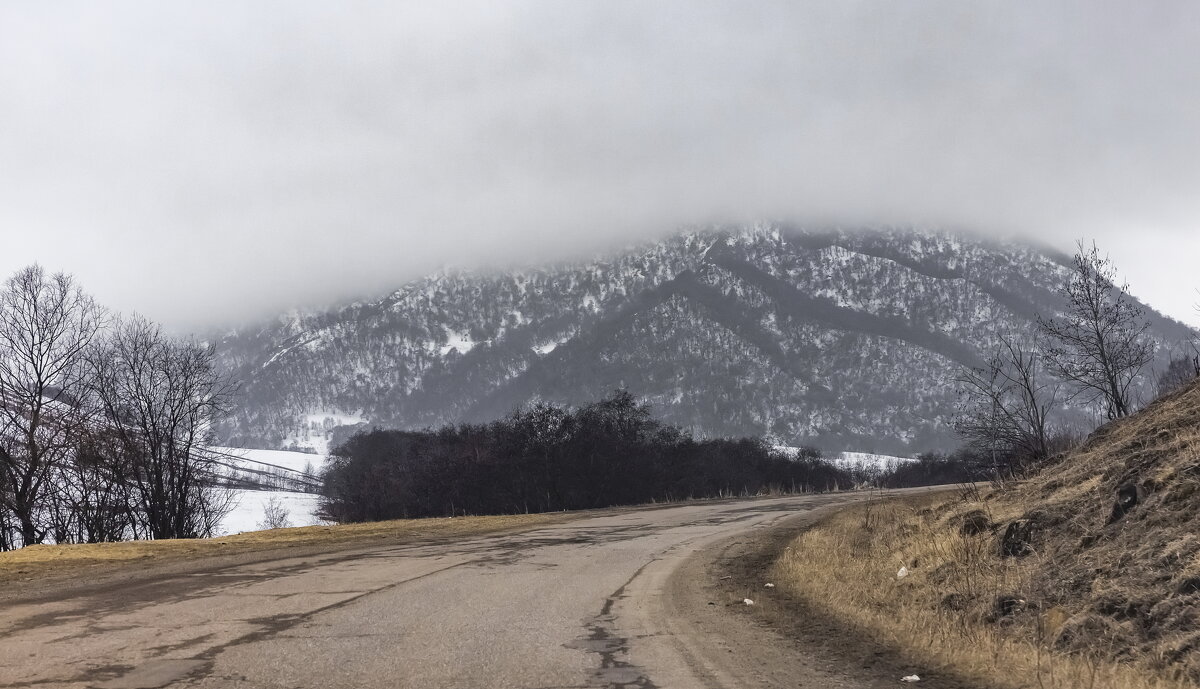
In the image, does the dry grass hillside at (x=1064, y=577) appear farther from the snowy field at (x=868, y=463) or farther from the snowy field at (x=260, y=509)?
the snowy field at (x=868, y=463)

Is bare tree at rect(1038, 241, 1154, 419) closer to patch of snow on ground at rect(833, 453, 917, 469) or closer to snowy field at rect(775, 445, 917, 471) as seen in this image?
snowy field at rect(775, 445, 917, 471)

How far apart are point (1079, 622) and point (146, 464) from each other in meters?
40.1

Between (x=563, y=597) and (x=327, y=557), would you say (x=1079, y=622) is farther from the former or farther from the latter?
(x=327, y=557)

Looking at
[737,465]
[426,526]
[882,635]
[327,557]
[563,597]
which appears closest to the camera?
[882,635]

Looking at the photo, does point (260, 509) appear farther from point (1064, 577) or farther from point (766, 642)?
point (1064, 577)

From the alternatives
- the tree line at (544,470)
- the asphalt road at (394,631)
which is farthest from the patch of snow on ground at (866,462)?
the asphalt road at (394,631)

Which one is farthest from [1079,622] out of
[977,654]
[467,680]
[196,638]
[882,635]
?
[196,638]

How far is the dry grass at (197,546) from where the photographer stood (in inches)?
520

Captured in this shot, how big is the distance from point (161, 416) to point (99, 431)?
6.80 m

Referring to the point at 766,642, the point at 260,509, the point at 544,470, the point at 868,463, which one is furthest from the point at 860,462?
the point at 766,642

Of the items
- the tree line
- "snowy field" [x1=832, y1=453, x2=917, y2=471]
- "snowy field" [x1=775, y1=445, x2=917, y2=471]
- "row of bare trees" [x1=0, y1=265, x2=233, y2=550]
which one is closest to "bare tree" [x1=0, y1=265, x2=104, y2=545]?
"row of bare trees" [x1=0, y1=265, x2=233, y2=550]

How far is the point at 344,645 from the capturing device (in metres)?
6.63

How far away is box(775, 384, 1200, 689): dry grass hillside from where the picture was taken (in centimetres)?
607

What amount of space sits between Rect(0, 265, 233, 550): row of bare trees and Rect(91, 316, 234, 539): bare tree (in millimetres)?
54
